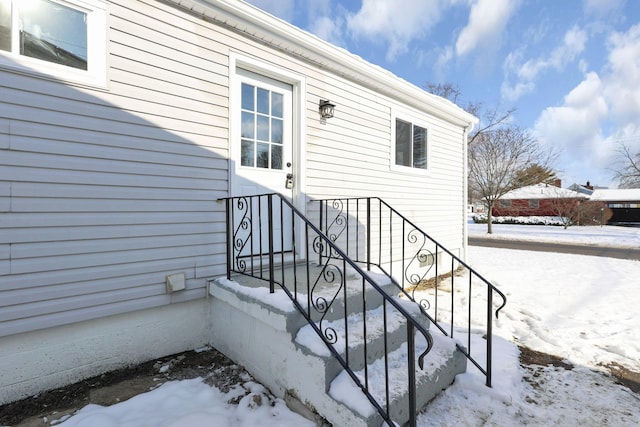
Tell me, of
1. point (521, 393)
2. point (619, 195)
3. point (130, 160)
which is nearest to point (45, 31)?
point (130, 160)

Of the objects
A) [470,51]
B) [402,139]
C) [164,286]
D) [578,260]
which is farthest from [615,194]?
[164,286]

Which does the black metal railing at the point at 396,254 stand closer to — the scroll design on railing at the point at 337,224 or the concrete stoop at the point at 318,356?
the scroll design on railing at the point at 337,224

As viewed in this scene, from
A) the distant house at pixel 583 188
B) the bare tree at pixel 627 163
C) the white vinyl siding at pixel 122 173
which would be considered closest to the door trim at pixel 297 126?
the white vinyl siding at pixel 122 173

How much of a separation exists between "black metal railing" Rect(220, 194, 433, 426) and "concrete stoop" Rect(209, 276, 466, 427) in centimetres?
1

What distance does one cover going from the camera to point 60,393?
7.45 ft

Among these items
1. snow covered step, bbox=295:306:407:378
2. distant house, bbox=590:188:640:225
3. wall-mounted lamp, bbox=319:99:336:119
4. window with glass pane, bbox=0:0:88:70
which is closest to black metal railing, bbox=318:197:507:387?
snow covered step, bbox=295:306:407:378

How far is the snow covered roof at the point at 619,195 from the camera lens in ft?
86.5

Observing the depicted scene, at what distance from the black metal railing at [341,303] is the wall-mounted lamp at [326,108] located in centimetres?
128

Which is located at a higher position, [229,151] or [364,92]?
[364,92]

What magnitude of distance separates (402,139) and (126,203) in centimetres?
429

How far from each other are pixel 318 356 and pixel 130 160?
2.16m

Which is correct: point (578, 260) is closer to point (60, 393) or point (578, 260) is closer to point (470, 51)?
point (60, 393)

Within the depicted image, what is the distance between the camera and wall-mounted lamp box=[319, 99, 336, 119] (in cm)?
391

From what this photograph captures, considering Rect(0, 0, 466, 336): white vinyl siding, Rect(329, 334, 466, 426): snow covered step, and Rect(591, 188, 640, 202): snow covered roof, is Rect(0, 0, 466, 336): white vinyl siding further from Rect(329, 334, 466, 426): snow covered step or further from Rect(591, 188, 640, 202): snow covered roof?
Rect(591, 188, 640, 202): snow covered roof
